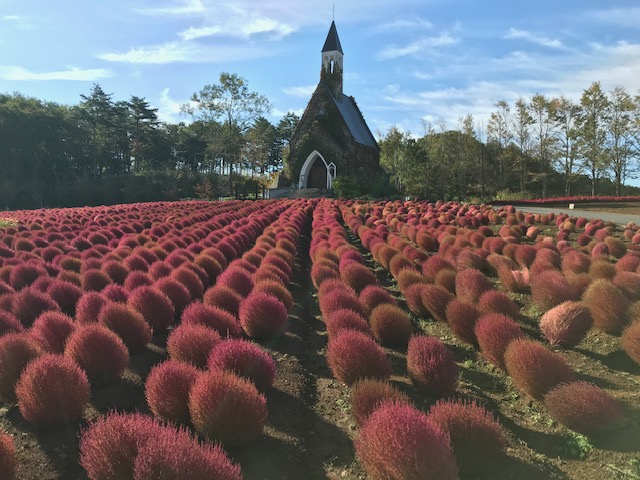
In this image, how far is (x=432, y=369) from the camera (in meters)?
4.85

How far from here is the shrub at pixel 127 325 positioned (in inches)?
223

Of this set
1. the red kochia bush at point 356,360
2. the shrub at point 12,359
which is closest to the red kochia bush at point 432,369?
the red kochia bush at point 356,360

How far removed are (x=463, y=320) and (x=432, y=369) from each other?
1.76m

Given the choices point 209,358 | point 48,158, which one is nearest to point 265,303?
point 209,358

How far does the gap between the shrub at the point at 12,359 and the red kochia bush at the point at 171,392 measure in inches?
56.9

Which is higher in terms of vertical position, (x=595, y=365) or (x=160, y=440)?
(x=160, y=440)

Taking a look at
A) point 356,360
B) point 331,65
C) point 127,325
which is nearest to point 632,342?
point 356,360

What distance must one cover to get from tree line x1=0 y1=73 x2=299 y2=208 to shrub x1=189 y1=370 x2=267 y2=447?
161ft

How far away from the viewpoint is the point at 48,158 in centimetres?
6350

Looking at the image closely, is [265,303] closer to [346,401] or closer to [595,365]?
[346,401]

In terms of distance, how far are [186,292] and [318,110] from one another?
50.3m

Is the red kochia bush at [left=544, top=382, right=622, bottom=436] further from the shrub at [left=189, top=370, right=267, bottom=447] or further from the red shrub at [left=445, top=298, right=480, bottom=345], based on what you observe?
the shrub at [left=189, top=370, right=267, bottom=447]

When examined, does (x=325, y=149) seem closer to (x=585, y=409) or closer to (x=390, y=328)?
(x=390, y=328)

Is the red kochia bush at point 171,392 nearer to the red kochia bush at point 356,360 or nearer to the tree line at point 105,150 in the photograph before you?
the red kochia bush at point 356,360
